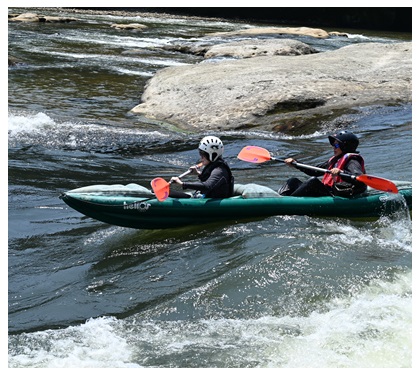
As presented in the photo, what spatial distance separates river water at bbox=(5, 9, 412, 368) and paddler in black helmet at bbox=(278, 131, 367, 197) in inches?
16.5

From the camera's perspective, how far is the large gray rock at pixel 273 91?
1174cm

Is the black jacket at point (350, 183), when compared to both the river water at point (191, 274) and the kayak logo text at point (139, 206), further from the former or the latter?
the kayak logo text at point (139, 206)

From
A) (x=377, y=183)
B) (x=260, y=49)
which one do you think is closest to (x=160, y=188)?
(x=377, y=183)

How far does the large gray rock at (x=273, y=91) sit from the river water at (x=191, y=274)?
0.91 meters

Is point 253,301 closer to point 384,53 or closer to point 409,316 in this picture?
point 409,316

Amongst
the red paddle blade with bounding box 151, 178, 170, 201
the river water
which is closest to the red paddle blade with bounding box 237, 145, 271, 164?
the river water

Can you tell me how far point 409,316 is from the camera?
5039 mm

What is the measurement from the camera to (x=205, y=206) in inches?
267

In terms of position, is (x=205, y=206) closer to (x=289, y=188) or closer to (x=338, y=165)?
(x=289, y=188)

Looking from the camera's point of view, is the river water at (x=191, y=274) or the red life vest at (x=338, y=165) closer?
the river water at (x=191, y=274)

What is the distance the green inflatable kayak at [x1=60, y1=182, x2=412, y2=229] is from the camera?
6.58 m

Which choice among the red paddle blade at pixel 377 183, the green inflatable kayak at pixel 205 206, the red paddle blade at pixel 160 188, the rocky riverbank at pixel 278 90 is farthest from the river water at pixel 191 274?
the rocky riverbank at pixel 278 90

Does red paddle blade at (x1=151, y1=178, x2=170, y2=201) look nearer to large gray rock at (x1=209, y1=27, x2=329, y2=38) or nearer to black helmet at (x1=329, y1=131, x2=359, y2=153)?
black helmet at (x1=329, y1=131, x2=359, y2=153)
